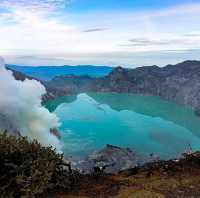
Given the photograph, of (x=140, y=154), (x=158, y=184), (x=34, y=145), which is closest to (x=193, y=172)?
(x=158, y=184)

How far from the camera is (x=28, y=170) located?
551 inches

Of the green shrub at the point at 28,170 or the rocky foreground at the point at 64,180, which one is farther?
the rocky foreground at the point at 64,180

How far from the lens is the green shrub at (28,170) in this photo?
43.5 ft

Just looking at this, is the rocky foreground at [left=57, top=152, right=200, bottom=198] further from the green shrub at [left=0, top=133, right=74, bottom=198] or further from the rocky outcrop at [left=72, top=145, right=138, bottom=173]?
the rocky outcrop at [left=72, top=145, right=138, bottom=173]

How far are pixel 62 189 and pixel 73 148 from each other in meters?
177

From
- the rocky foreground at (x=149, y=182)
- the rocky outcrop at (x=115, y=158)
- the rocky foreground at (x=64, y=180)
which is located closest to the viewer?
the rocky foreground at (x=64, y=180)

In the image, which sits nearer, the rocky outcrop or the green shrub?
the green shrub

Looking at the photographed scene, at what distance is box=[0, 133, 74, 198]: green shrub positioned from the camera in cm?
1327

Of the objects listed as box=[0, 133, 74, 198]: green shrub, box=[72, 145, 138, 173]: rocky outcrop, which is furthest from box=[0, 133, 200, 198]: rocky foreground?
box=[72, 145, 138, 173]: rocky outcrop

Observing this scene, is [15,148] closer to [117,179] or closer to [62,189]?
[62,189]

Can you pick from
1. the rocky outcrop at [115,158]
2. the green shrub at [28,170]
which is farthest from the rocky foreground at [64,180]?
the rocky outcrop at [115,158]

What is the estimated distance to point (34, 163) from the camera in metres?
14.1

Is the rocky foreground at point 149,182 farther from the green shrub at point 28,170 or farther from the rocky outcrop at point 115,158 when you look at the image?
the rocky outcrop at point 115,158

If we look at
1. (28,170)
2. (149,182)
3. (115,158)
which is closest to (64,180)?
(28,170)
